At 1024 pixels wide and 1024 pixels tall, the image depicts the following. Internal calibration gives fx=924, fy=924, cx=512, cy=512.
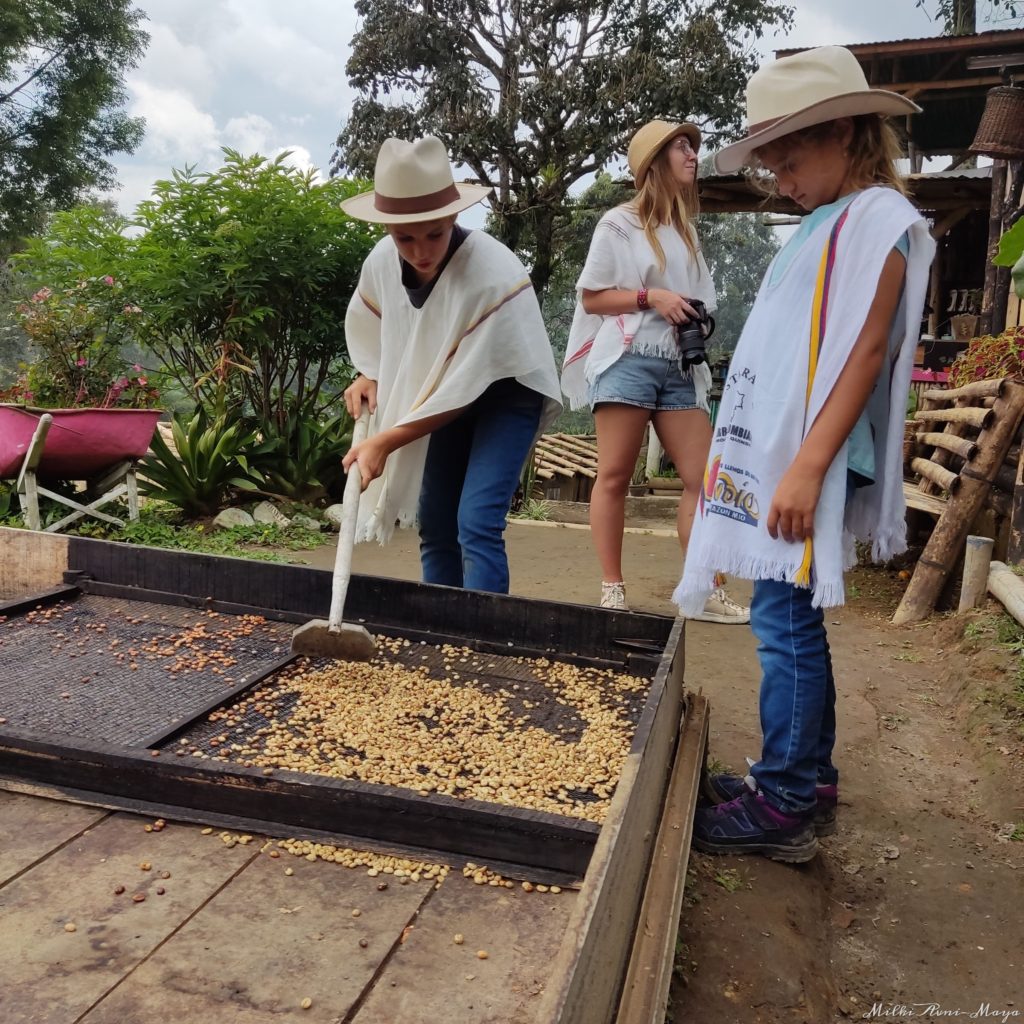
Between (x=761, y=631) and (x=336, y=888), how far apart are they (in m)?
1.02

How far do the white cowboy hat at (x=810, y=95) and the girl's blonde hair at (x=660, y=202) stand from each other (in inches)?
51.0

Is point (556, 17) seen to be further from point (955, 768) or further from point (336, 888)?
point (336, 888)

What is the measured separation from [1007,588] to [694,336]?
1.48 metres

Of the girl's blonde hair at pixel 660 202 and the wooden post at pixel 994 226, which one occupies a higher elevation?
the wooden post at pixel 994 226

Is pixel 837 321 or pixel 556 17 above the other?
pixel 556 17

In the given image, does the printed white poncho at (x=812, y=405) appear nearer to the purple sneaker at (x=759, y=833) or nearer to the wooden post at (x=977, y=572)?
the purple sneaker at (x=759, y=833)

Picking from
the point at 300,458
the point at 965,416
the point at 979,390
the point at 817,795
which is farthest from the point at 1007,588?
the point at 300,458

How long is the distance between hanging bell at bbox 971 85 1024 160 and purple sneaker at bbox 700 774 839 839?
5.41 metres

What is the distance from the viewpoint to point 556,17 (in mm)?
12945

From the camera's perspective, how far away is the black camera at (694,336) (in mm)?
3043

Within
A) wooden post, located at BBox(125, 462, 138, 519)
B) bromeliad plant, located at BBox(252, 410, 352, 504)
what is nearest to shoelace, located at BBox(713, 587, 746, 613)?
bromeliad plant, located at BBox(252, 410, 352, 504)

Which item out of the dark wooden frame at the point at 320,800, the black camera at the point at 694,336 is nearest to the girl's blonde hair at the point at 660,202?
the black camera at the point at 694,336

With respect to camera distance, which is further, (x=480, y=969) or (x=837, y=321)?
(x=837, y=321)

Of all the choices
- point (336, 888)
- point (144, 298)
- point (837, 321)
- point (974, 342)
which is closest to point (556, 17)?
point (144, 298)
